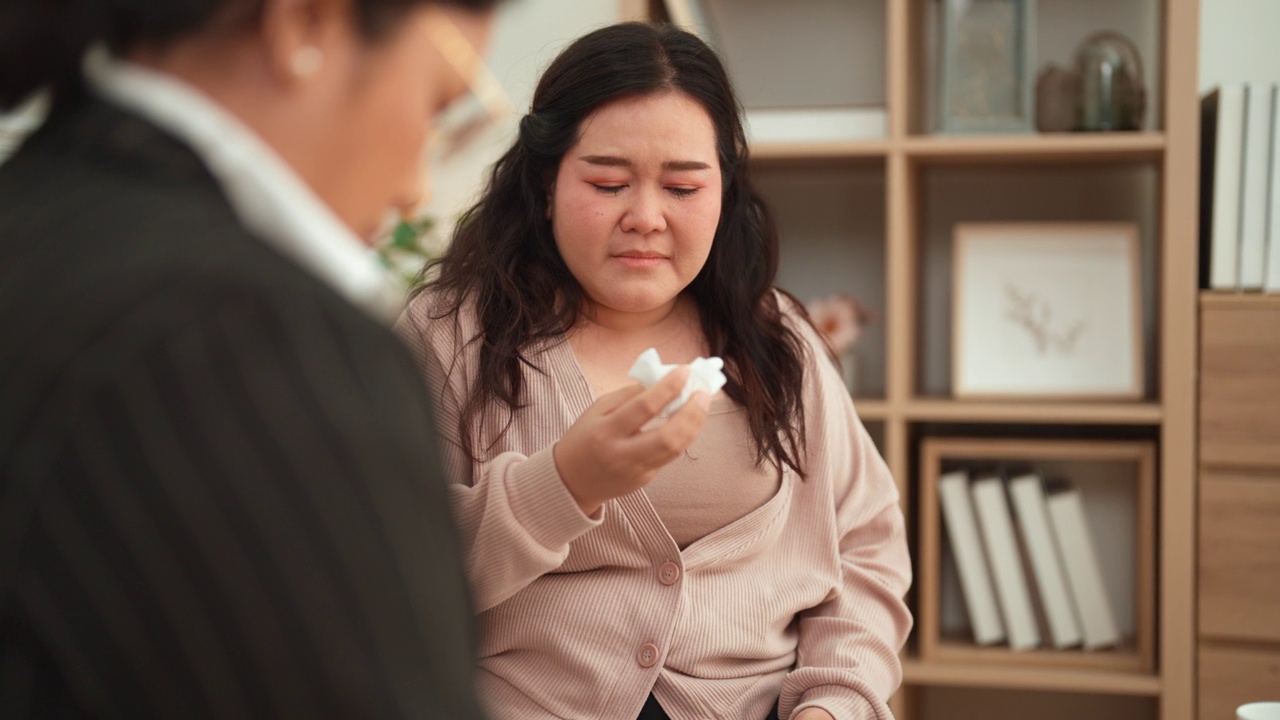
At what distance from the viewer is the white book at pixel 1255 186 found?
1931mm

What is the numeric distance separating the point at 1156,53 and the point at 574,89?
1.36 meters

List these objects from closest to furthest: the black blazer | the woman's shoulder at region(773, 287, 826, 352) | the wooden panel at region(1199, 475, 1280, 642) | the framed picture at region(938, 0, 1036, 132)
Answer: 1. the black blazer
2. the woman's shoulder at region(773, 287, 826, 352)
3. the wooden panel at region(1199, 475, 1280, 642)
4. the framed picture at region(938, 0, 1036, 132)

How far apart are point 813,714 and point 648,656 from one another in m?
0.19

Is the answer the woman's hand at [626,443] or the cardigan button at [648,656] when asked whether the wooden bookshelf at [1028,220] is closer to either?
the cardigan button at [648,656]

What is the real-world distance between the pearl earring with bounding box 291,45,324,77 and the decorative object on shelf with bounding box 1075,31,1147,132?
5.89 ft

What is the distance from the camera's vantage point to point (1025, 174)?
233 cm

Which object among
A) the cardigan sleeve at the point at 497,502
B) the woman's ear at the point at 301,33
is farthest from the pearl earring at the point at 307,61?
the cardigan sleeve at the point at 497,502

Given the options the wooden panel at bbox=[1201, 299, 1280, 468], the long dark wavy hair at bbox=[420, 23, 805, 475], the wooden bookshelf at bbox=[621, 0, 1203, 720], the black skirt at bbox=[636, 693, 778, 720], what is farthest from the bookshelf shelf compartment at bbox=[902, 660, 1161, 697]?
the black skirt at bbox=[636, 693, 778, 720]

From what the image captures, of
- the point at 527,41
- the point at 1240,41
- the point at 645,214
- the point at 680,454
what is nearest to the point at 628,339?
the point at 645,214

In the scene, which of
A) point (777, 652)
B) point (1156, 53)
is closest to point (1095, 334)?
point (1156, 53)

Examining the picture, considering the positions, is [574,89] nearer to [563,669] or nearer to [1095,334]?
[563,669]

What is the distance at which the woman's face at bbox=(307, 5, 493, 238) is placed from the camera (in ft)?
1.75

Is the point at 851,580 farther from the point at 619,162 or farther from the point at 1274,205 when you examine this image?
the point at 1274,205

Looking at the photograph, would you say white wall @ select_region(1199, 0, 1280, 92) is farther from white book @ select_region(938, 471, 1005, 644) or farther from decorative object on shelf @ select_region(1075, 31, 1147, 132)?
white book @ select_region(938, 471, 1005, 644)
